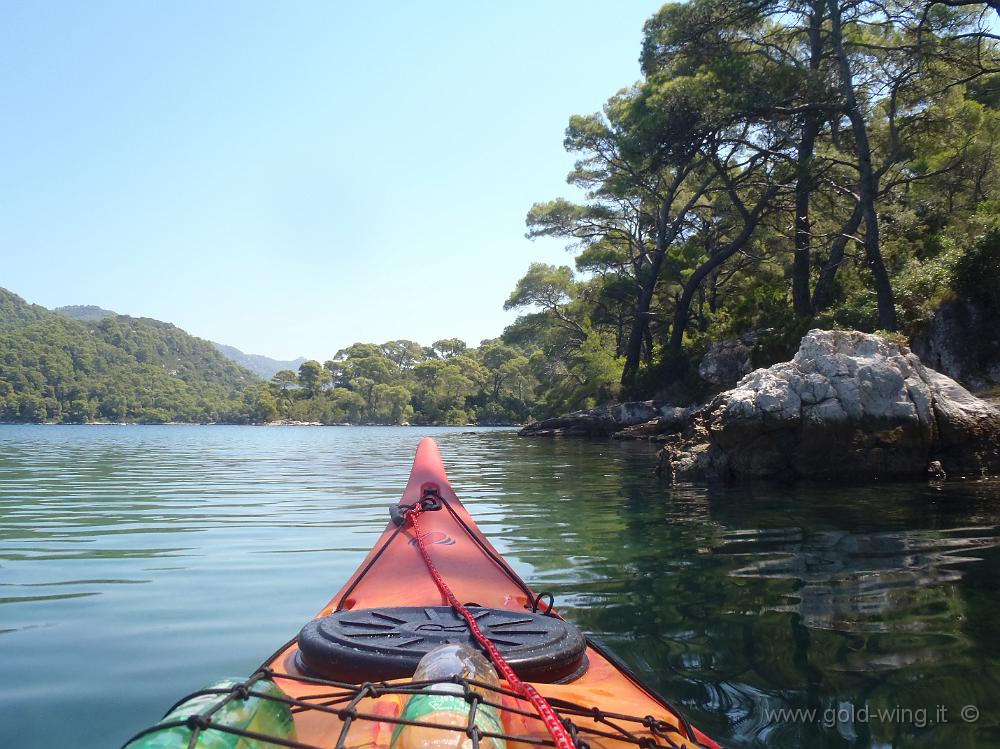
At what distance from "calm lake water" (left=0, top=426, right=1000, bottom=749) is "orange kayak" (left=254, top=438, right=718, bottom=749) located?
50 cm

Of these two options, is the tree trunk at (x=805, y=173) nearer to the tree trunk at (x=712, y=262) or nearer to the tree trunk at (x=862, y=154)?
the tree trunk at (x=862, y=154)

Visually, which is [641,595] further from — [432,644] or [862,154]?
[862,154]

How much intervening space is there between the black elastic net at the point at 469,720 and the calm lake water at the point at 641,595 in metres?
0.79

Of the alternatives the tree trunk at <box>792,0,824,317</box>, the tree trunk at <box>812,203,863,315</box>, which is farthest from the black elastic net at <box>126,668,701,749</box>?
the tree trunk at <box>812,203,863,315</box>

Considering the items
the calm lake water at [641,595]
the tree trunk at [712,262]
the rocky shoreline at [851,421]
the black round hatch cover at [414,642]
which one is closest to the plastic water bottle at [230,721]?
the black round hatch cover at [414,642]

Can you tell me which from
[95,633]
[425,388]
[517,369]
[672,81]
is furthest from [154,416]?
[95,633]

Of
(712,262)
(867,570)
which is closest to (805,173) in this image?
(712,262)

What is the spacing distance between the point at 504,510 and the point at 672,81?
11.7m

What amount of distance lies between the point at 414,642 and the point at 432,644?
0.07m

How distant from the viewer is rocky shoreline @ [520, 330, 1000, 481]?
9.15m

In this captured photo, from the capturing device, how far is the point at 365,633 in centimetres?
251

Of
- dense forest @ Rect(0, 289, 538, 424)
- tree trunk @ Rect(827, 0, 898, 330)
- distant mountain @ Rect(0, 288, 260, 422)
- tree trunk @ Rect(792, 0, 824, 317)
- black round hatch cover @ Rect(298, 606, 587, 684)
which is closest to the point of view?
black round hatch cover @ Rect(298, 606, 587, 684)

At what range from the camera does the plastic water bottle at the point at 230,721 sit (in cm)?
144

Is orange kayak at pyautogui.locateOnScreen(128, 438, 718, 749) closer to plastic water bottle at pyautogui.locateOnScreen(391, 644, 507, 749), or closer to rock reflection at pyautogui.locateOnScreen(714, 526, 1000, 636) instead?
plastic water bottle at pyautogui.locateOnScreen(391, 644, 507, 749)
